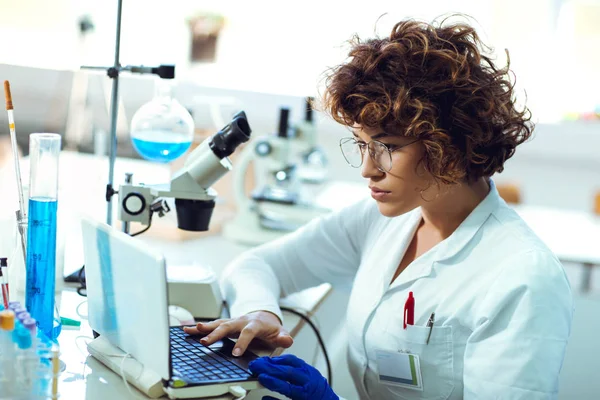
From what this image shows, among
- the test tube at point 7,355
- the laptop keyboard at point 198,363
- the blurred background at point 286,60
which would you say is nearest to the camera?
the test tube at point 7,355

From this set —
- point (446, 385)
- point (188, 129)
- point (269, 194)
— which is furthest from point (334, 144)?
point (446, 385)

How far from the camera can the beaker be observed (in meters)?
1.18

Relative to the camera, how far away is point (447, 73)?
1.33 metres

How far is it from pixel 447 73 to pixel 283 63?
2.88m

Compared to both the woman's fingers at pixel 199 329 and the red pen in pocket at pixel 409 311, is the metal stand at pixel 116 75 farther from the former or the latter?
the red pen in pocket at pixel 409 311

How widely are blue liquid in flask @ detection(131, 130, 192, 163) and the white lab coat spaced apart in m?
0.31

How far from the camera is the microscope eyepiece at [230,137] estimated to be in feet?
4.76

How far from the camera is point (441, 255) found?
1.43 m

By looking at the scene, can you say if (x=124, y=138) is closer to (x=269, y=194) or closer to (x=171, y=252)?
(x=269, y=194)

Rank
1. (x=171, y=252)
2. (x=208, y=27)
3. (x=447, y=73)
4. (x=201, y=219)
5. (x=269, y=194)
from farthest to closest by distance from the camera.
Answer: (x=208, y=27)
(x=269, y=194)
(x=171, y=252)
(x=201, y=219)
(x=447, y=73)

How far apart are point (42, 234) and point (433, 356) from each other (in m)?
0.73

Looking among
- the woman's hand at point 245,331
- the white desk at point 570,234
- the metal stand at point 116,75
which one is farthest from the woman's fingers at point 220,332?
the white desk at point 570,234

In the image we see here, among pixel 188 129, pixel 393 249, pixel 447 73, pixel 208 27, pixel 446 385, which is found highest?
pixel 208 27

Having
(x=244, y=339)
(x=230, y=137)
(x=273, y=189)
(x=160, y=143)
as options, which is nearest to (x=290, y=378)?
(x=244, y=339)
